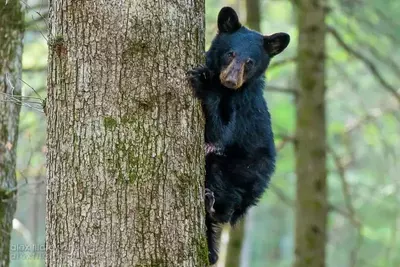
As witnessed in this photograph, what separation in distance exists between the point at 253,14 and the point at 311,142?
193 cm

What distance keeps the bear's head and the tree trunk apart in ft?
12.6

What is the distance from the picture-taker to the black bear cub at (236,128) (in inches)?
185

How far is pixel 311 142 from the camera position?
9391 mm

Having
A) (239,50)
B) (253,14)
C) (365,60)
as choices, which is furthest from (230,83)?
(365,60)

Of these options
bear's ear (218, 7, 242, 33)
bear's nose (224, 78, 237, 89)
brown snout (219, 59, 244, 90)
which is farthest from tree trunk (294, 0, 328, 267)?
bear's nose (224, 78, 237, 89)

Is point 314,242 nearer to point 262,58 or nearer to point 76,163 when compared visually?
point 262,58

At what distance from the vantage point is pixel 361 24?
9.77m

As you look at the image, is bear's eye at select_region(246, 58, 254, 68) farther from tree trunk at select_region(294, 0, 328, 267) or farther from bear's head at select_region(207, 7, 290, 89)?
tree trunk at select_region(294, 0, 328, 267)

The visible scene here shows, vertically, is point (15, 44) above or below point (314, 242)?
above

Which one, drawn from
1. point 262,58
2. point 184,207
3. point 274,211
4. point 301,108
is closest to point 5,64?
point 262,58

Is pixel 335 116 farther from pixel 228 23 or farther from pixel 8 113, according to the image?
pixel 8 113

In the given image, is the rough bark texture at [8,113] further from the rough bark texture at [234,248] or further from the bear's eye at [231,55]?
the rough bark texture at [234,248]

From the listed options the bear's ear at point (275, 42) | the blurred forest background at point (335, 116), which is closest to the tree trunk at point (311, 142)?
the blurred forest background at point (335, 116)

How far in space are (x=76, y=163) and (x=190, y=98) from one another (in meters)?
0.77
